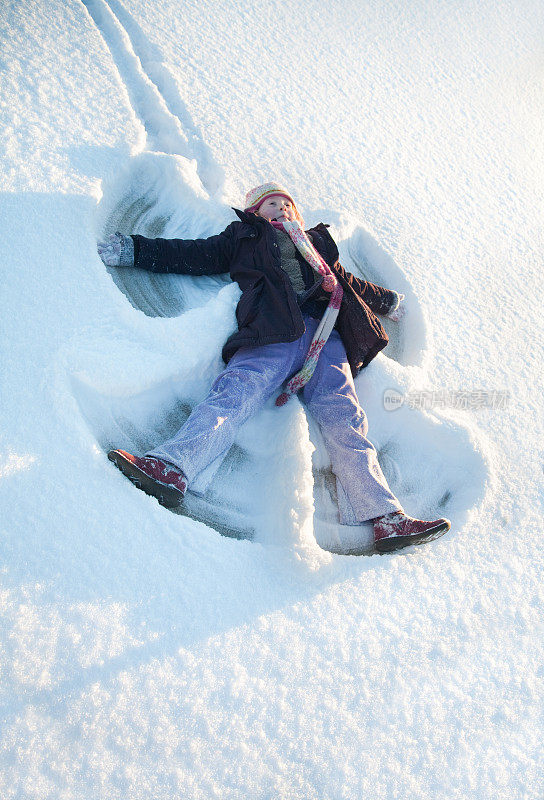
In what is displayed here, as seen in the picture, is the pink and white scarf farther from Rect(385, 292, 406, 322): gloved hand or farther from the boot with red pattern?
the boot with red pattern

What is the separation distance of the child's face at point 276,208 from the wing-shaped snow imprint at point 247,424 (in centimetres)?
16

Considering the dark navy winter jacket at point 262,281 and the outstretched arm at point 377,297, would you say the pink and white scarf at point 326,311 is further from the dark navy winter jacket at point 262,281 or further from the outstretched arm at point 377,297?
the outstretched arm at point 377,297

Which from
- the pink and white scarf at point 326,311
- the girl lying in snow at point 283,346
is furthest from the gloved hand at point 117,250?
the pink and white scarf at point 326,311

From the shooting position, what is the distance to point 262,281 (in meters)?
1.60

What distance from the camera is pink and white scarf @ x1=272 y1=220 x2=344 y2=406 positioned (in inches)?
59.9

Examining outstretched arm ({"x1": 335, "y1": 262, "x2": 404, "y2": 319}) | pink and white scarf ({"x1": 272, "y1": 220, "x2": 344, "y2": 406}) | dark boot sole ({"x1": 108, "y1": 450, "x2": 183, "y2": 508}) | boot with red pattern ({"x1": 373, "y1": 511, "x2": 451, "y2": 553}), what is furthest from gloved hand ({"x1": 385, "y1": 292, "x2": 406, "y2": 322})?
dark boot sole ({"x1": 108, "y1": 450, "x2": 183, "y2": 508})

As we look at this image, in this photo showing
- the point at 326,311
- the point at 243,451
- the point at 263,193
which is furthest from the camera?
the point at 263,193

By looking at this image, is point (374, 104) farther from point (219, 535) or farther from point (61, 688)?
point (61, 688)

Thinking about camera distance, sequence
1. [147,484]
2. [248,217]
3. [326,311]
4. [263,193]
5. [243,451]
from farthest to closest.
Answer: [263,193] → [248,217] → [326,311] → [243,451] → [147,484]

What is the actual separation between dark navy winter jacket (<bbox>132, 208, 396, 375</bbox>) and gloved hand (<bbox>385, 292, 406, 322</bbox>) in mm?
70

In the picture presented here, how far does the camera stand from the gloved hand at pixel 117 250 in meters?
1.64

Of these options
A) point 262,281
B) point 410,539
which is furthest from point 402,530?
point 262,281

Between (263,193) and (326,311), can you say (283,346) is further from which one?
(263,193)

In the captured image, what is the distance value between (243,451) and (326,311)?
46 cm
